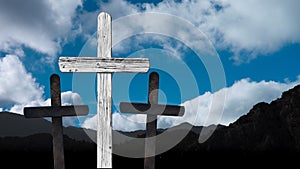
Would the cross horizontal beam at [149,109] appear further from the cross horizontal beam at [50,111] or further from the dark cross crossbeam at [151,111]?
the cross horizontal beam at [50,111]

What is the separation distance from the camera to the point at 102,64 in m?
6.23

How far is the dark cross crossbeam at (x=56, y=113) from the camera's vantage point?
7660 mm

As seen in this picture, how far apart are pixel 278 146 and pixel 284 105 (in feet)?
11.3

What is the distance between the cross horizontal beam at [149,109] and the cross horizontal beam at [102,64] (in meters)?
1.33

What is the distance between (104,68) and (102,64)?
6cm

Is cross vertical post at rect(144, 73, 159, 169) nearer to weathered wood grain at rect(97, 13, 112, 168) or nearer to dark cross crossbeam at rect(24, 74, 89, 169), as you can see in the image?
dark cross crossbeam at rect(24, 74, 89, 169)

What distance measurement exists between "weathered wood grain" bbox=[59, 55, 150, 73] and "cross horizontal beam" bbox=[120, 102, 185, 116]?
1.33 meters

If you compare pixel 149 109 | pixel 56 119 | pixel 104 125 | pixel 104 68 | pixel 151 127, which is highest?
pixel 104 68

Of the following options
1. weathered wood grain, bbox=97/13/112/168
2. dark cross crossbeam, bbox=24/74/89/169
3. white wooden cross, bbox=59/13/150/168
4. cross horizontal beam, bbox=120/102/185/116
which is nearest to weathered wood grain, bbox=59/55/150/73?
white wooden cross, bbox=59/13/150/168

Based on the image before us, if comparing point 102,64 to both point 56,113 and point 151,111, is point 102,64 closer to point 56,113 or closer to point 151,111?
point 151,111

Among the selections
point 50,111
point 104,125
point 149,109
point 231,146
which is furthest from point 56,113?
point 231,146

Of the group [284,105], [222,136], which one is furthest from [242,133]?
[284,105]

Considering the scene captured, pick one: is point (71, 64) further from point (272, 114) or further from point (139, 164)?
point (272, 114)

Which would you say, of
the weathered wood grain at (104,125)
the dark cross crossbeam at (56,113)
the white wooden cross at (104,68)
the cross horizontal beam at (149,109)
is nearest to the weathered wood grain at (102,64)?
the white wooden cross at (104,68)
